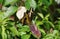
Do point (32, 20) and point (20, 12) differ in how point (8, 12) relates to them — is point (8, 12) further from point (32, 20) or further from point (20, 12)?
point (32, 20)

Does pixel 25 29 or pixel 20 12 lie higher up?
pixel 20 12

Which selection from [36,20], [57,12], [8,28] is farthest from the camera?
[57,12]

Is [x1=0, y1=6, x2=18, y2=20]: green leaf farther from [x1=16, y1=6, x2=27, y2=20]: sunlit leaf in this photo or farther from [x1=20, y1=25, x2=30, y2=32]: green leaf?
[x1=20, y1=25, x2=30, y2=32]: green leaf

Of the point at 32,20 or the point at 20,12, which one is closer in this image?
the point at 20,12

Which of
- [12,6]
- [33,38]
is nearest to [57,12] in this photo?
[33,38]

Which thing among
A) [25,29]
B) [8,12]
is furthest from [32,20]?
[8,12]

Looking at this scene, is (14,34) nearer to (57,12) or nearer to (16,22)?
(16,22)

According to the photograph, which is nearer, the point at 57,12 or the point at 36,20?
the point at 36,20

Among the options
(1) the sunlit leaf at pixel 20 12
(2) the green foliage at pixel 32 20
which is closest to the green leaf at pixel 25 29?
(2) the green foliage at pixel 32 20
